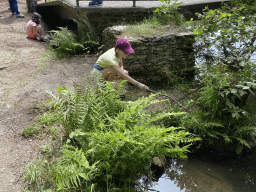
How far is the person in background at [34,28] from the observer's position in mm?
7941

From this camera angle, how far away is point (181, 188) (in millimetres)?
3549

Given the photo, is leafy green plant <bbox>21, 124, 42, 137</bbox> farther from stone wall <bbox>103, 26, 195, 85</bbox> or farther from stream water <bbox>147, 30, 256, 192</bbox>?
stone wall <bbox>103, 26, 195, 85</bbox>

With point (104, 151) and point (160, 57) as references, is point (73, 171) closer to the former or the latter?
point (104, 151)

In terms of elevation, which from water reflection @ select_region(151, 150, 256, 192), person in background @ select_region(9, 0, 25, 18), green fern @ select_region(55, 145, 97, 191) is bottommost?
water reflection @ select_region(151, 150, 256, 192)

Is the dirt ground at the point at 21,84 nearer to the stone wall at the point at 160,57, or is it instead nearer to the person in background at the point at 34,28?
the person in background at the point at 34,28

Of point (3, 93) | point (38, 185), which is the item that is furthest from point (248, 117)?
point (3, 93)

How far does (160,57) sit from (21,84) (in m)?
3.33

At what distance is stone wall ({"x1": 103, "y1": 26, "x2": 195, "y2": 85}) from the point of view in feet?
17.5

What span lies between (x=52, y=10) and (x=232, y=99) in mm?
9099

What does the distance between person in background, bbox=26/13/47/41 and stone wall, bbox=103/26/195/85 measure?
3652mm

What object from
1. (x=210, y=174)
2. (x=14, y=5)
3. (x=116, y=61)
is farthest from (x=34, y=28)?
(x=210, y=174)

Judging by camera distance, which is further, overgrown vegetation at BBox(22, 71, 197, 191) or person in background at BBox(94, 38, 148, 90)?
person in background at BBox(94, 38, 148, 90)

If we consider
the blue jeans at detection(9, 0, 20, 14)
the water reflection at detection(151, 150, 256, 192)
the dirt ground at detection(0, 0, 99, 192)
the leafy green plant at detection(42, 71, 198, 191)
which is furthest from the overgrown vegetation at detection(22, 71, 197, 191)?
the blue jeans at detection(9, 0, 20, 14)

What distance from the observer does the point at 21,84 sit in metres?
4.91
